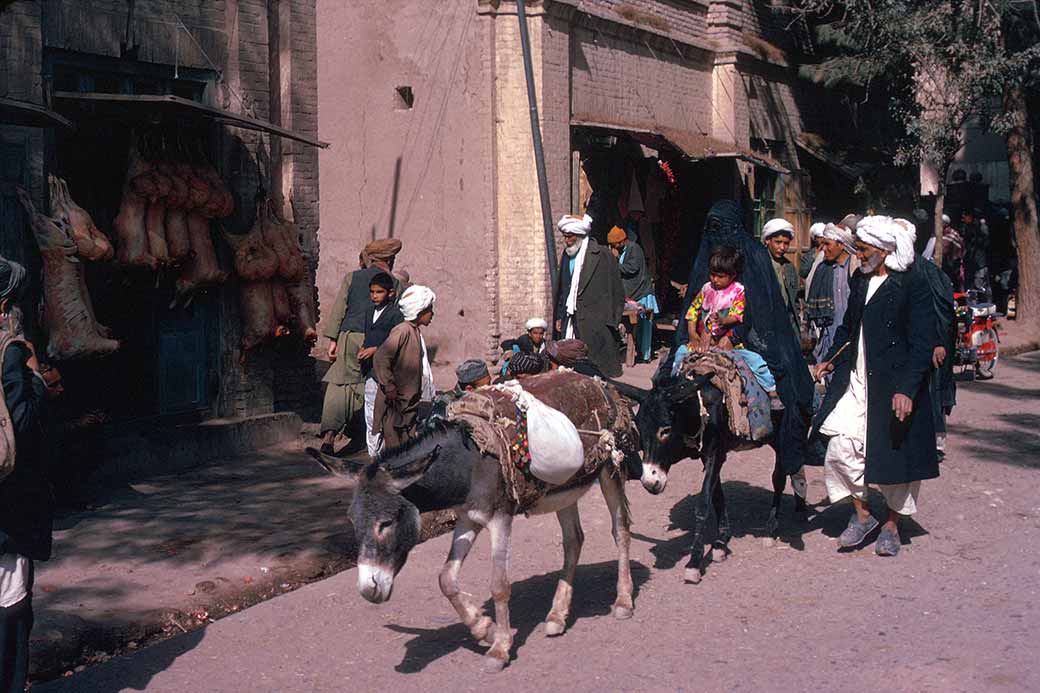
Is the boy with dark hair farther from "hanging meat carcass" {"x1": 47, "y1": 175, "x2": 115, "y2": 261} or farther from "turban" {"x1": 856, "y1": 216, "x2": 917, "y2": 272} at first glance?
"turban" {"x1": 856, "y1": 216, "x2": 917, "y2": 272}

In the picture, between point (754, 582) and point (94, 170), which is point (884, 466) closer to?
point (754, 582)

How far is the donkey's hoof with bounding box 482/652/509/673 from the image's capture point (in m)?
5.61

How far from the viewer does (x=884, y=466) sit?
7426 millimetres

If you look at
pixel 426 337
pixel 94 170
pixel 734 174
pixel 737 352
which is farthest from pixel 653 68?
pixel 737 352

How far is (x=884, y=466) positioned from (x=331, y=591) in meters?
3.25

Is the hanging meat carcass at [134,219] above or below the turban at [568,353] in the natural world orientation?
above

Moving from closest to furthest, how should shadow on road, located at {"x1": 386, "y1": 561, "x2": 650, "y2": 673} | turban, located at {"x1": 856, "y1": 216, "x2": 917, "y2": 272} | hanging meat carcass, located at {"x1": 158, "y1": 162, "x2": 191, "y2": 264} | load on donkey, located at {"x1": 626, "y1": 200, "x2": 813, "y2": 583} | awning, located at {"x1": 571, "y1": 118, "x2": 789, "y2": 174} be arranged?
shadow on road, located at {"x1": 386, "y1": 561, "x2": 650, "y2": 673} < load on donkey, located at {"x1": 626, "y1": 200, "x2": 813, "y2": 583} < turban, located at {"x1": 856, "y1": 216, "x2": 917, "y2": 272} < hanging meat carcass, located at {"x1": 158, "y1": 162, "x2": 191, "y2": 264} < awning, located at {"x1": 571, "y1": 118, "x2": 789, "y2": 174}

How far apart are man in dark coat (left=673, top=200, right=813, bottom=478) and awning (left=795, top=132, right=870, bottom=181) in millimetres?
16484

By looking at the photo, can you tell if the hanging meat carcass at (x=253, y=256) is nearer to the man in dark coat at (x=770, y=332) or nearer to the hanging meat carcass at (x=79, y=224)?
the hanging meat carcass at (x=79, y=224)

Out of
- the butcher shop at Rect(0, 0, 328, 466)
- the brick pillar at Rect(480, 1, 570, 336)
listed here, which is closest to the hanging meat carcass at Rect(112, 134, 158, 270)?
the butcher shop at Rect(0, 0, 328, 466)

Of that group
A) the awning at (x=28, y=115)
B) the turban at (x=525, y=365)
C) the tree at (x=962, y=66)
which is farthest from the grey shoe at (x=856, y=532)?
the tree at (x=962, y=66)

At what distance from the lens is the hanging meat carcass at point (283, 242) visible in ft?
35.4

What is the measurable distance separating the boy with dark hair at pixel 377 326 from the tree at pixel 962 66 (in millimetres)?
12394

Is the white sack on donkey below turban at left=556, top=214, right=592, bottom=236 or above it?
below
